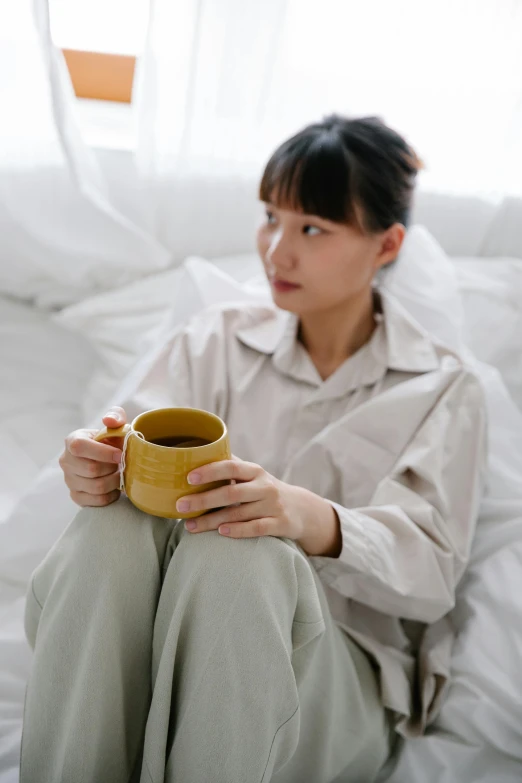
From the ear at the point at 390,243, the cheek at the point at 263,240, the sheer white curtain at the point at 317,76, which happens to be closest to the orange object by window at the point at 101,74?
the sheer white curtain at the point at 317,76

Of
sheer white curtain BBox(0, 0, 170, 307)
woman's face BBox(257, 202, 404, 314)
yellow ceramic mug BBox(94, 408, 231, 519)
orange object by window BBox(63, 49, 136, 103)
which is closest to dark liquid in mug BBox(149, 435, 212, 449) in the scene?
yellow ceramic mug BBox(94, 408, 231, 519)

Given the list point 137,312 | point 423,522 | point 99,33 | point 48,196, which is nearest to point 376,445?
point 423,522

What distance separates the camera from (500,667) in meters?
0.97

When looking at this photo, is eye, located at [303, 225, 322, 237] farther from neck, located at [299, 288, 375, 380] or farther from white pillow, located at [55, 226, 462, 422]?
white pillow, located at [55, 226, 462, 422]

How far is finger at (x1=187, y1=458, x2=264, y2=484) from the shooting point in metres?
0.72

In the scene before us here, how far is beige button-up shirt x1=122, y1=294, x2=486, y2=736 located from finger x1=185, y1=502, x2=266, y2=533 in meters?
0.15

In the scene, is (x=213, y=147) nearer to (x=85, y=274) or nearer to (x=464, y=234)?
(x=85, y=274)

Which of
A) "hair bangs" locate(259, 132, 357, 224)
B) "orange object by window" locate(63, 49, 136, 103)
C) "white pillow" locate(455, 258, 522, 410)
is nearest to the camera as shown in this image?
"hair bangs" locate(259, 132, 357, 224)

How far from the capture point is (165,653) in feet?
2.52

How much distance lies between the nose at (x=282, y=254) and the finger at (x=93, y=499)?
408 millimetres

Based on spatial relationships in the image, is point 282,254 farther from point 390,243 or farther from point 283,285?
point 390,243

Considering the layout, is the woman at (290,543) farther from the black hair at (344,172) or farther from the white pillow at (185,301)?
the white pillow at (185,301)

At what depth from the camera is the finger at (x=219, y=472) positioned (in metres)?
0.72

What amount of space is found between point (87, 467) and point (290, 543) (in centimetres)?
23
